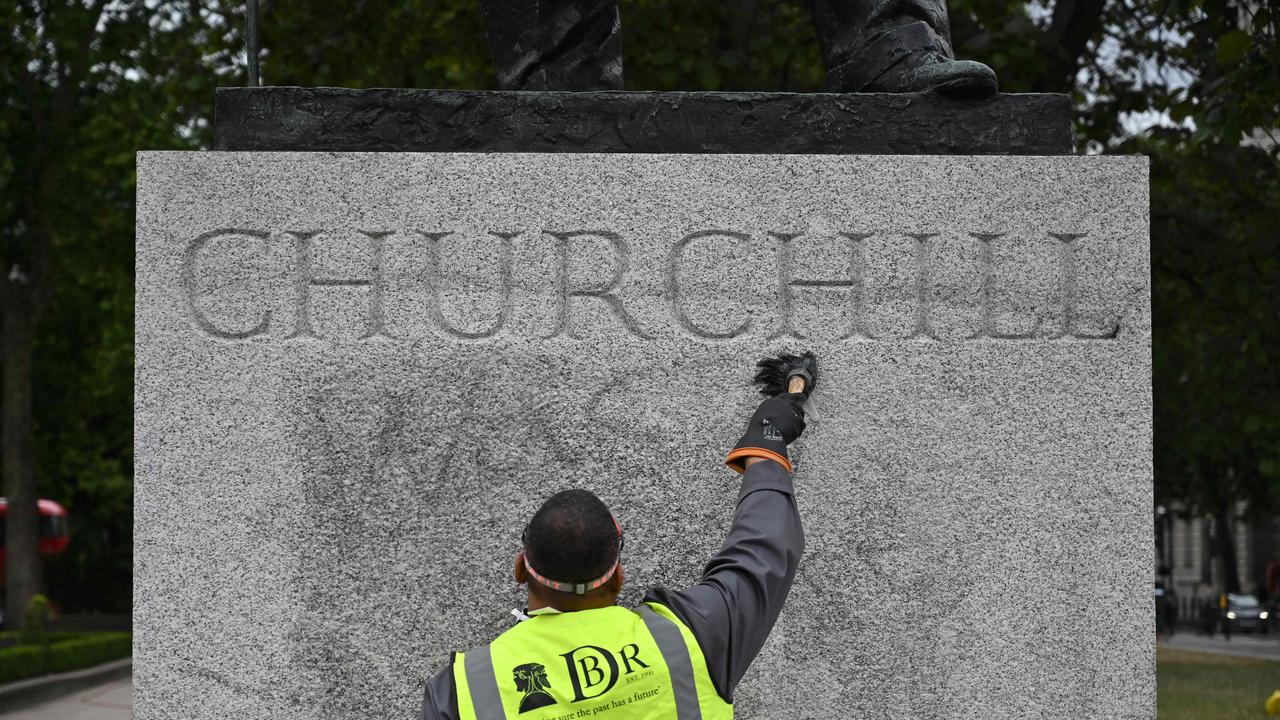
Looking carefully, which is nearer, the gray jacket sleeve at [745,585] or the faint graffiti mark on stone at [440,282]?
the gray jacket sleeve at [745,585]

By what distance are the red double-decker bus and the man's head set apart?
38.8 metres

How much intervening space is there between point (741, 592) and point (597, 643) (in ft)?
1.01

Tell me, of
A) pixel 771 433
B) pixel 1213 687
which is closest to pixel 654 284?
pixel 771 433

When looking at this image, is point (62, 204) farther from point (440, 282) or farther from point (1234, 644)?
point (1234, 644)

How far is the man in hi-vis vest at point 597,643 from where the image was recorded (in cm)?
231

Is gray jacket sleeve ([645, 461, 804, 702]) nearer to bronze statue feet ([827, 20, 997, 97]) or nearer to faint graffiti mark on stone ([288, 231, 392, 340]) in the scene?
faint graffiti mark on stone ([288, 231, 392, 340])

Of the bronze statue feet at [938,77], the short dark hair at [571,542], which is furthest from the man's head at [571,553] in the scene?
the bronze statue feet at [938,77]

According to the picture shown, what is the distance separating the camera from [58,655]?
55.7 feet

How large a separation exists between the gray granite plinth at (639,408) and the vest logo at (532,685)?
0.88m

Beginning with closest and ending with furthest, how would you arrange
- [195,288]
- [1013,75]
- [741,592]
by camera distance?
[741,592], [195,288], [1013,75]

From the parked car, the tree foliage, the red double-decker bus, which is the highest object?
the tree foliage

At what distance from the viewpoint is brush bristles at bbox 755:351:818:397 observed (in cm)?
324

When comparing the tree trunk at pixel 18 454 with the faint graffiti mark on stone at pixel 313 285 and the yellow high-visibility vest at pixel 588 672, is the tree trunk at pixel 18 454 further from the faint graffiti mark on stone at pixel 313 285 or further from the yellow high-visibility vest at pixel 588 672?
the yellow high-visibility vest at pixel 588 672

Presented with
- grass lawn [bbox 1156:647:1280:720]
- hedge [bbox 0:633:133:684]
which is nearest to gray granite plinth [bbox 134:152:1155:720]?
grass lawn [bbox 1156:647:1280:720]
